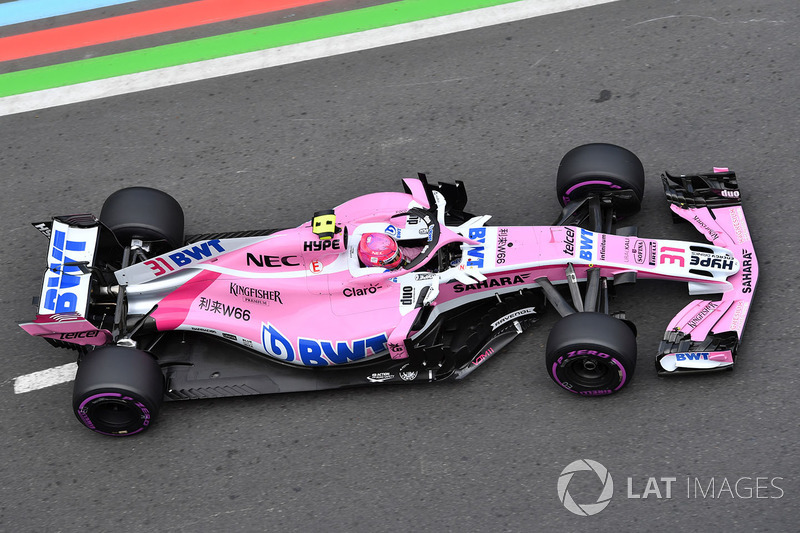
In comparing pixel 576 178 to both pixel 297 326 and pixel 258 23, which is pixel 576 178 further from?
pixel 258 23

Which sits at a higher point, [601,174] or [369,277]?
[601,174]

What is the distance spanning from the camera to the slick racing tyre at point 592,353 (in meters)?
6.62

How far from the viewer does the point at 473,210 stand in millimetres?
8602

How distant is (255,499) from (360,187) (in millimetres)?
3181

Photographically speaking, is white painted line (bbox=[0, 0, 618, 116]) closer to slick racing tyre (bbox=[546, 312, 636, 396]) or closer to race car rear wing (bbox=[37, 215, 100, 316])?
race car rear wing (bbox=[37, 215, 100, 316])

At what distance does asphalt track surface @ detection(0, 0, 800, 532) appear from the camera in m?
6.80

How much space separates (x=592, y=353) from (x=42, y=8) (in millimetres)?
7840

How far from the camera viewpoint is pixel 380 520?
22.2 feet

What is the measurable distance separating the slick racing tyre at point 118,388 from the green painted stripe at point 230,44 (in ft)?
14.1

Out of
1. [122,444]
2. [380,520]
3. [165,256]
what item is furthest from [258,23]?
[380,520]

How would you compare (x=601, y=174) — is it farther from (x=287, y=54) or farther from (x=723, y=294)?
(x=287, y=54)

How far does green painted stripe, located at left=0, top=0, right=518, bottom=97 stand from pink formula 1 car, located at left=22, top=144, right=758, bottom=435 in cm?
315

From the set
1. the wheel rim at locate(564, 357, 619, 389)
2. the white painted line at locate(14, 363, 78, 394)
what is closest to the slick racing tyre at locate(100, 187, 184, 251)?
the white painted line at locate(14, 363, 78, 394)

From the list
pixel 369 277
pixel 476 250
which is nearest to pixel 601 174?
pixel 476 250
